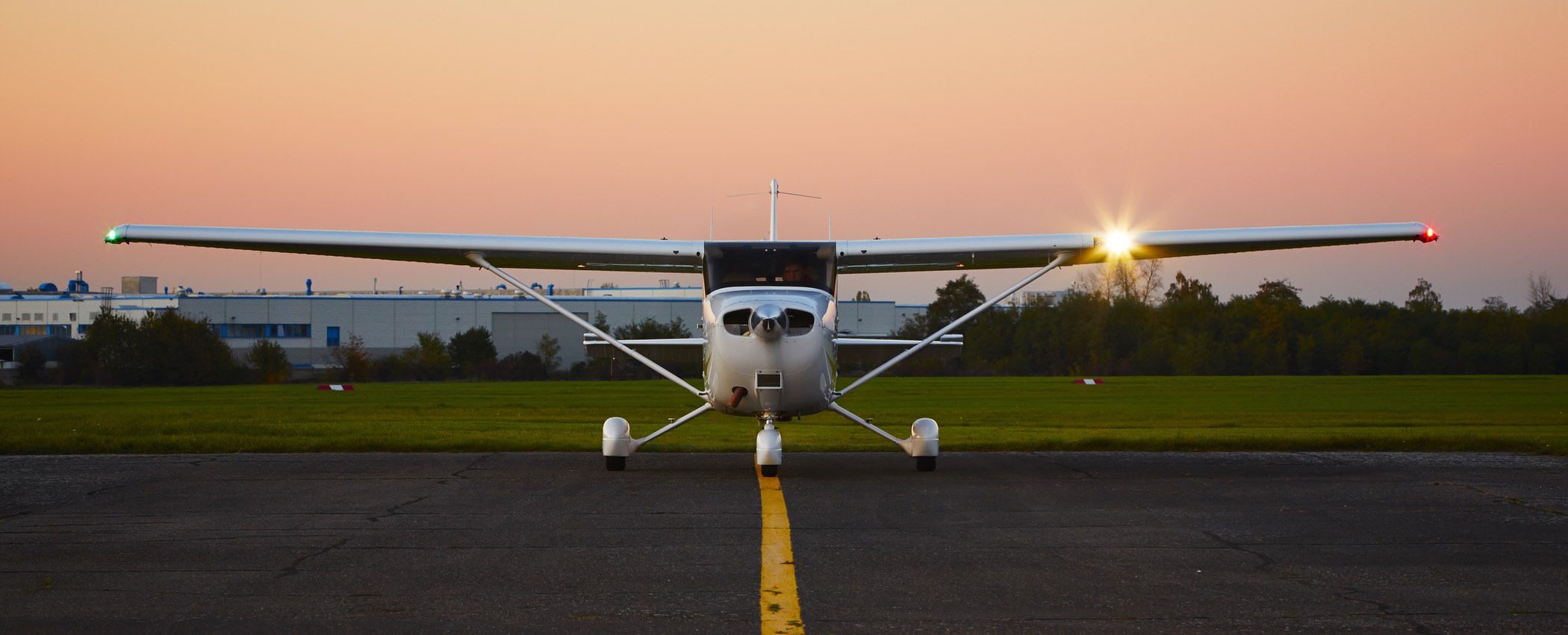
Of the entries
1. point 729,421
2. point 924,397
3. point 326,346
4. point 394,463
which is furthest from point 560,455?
point 326,346

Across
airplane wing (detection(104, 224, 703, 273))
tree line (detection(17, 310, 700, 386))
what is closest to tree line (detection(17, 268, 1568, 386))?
tree line (detection(17, 310, 700, 386))

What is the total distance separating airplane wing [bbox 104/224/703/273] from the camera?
14.2 metres

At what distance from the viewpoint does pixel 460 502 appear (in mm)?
9633

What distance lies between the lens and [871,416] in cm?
3034

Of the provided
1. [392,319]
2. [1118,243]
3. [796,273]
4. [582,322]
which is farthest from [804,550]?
[392,319]

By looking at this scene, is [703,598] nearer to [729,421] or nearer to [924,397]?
[729,421]

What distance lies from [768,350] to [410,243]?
16.5ft

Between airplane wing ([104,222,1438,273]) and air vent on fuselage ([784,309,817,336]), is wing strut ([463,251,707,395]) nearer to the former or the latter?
airplane wing ([104,222,1438,273])

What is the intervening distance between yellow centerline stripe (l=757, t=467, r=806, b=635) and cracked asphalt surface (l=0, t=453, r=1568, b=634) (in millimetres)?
80

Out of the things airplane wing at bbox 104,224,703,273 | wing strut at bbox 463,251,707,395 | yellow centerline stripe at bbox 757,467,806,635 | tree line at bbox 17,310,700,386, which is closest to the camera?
yellow centerline stripe at bbox 757,467,806,635

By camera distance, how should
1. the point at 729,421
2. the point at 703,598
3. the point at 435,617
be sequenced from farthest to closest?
1. the point at 729,421
2. the point at 703,598
3. the point at 435,617

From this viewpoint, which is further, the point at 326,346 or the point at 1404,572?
the point at 326,346

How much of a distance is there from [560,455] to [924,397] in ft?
97.7

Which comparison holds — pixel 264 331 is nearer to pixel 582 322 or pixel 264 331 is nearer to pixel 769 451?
pixel 582 322
